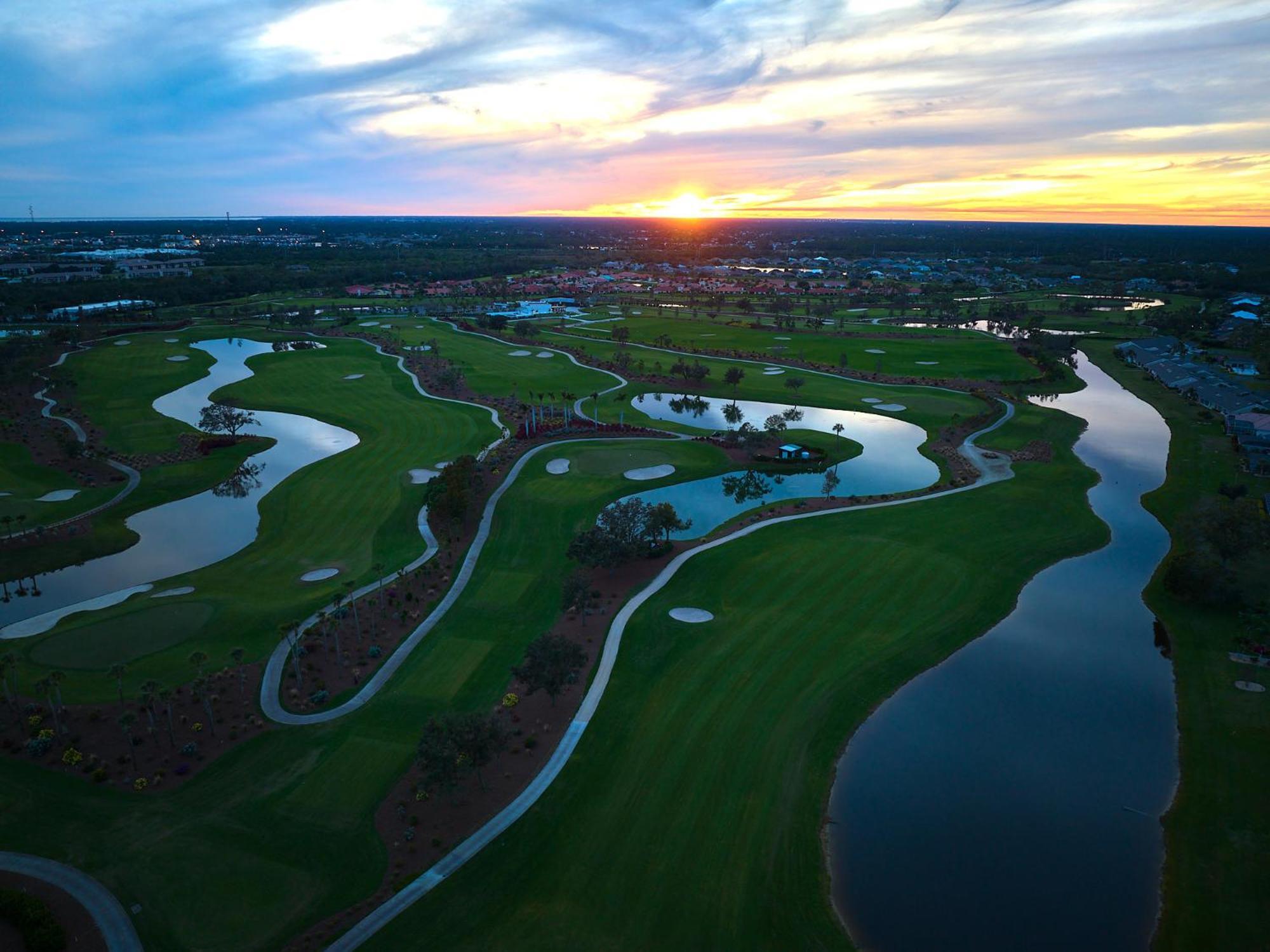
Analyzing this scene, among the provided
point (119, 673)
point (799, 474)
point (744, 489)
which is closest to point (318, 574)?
point (119, 673)

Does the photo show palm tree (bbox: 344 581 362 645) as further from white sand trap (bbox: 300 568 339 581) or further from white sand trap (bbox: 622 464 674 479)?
white sand trap (bbox: 622 464 674 479)

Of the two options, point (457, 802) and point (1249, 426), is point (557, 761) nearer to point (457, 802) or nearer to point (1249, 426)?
point (457, 802)

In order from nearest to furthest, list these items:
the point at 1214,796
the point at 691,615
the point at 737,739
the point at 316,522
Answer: the point at 1214,796, the point at 737,739, the point at 691,615, the point at 316,522

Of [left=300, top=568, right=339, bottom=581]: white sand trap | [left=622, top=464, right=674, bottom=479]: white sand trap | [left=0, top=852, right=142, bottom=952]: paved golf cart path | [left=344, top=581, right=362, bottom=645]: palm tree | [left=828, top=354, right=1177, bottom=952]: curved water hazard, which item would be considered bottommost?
[left=828, top=354, right=1177, bottom=952]: curved water hazard

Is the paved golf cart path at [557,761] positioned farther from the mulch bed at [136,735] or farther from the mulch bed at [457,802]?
the mulch bed at [136,735]

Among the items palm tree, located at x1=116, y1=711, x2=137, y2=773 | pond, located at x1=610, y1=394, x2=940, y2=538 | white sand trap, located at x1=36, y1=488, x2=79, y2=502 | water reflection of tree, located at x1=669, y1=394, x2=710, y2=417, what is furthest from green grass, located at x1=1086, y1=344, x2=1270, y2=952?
white sand trap, located at x1=36, y1=488, x2=79, y2=502
